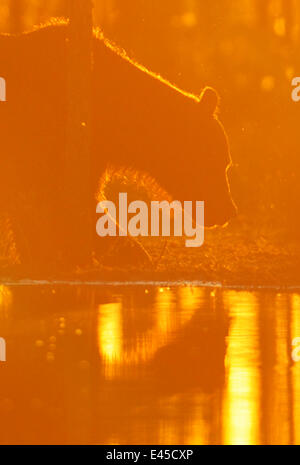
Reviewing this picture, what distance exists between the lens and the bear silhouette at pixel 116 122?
73.5 feet

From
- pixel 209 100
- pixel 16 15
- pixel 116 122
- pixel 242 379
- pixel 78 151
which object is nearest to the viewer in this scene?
pixel 242 379

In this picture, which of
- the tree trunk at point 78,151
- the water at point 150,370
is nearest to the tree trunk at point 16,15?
the tree trunk at point 78,151

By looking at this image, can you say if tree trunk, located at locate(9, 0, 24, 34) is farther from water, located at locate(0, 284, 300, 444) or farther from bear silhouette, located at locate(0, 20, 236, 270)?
water, located at locate(0, 284, 300, 444)

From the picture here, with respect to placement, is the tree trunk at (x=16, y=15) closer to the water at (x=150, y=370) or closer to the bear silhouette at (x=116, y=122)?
the bear silhouette at (x=116, y=122)

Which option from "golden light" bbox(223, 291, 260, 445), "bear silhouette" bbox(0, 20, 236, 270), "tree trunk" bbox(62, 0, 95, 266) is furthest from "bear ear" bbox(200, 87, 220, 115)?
"golden light" bbox(223, 291, 260, 445)

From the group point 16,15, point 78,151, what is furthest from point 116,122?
point 16,15

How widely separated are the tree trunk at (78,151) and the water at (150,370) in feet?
14.4

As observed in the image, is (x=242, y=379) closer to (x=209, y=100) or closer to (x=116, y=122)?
(x=116, y=122)

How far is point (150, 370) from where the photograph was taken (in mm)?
11828

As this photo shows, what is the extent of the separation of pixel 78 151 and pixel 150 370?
10.7m

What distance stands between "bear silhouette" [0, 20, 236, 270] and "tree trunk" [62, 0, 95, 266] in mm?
168

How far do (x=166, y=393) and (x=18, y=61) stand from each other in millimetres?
12609

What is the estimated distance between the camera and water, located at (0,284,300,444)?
31.0 feet
